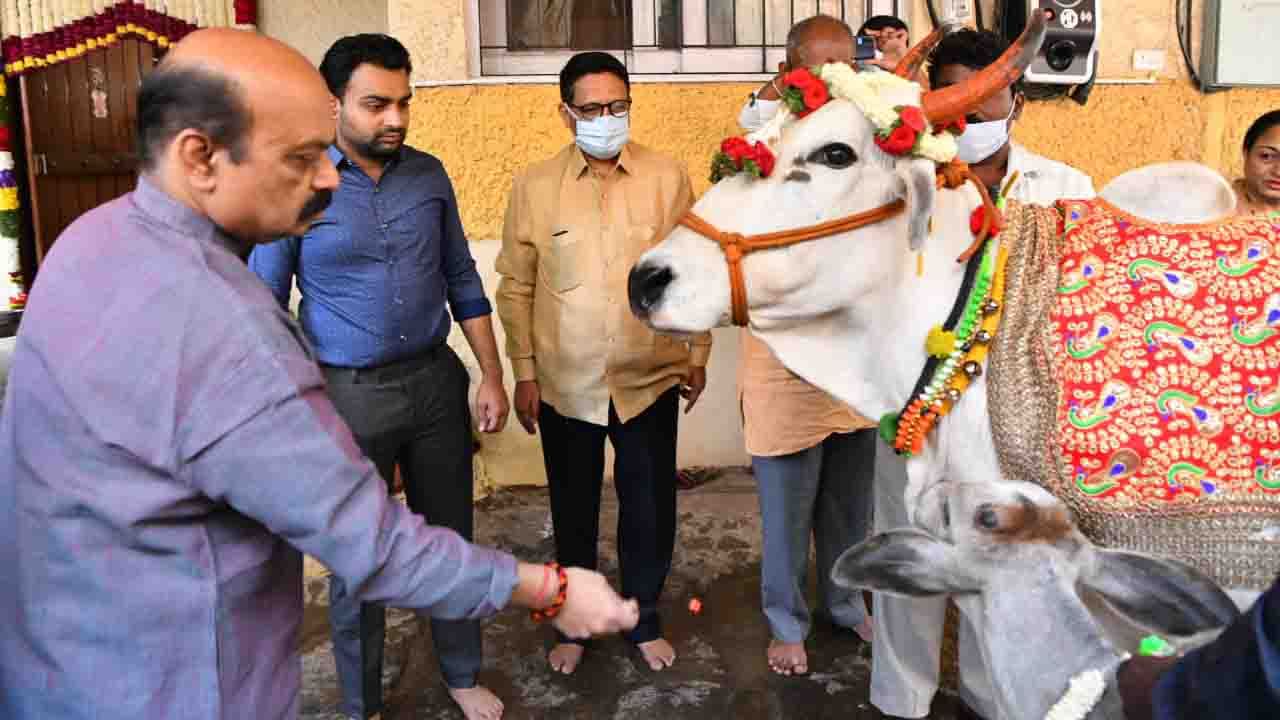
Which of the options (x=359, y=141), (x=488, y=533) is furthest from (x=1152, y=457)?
(x=488, y=533)

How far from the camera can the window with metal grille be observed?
522 centimetres

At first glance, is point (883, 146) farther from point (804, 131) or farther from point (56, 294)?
point (56, 294)

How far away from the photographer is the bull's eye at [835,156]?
6.84 ft

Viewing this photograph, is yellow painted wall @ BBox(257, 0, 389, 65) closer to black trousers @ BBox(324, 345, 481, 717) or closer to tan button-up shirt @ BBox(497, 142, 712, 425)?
tan button-up shirt @ BBox(497, 142, 712, 425)

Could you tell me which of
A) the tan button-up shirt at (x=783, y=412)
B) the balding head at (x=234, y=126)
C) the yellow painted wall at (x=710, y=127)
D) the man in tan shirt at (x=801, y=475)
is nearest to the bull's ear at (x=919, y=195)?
the balding head at (x=234, y=126)

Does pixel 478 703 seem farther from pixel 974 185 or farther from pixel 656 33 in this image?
pixel 656 33

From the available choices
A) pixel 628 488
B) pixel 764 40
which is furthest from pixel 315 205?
pixel 764 40

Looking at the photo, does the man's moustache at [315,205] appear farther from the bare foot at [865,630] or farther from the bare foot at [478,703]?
the bare foot at [865,630]

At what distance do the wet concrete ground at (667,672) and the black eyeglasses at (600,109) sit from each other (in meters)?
1.87

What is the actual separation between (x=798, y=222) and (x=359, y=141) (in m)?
1.44

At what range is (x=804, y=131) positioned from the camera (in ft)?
6.92

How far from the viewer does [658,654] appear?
369 cm

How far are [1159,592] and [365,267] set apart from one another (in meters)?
2.16

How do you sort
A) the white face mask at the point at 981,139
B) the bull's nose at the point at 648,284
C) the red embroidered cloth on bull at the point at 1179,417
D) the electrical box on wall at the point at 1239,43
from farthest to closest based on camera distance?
the electrical box on wall at the point at 1239,43
the white face mask at the point at 981,139
the bull's nose at the point at 648,284
the red embroidered cloth on bull at the point at 1179,417
